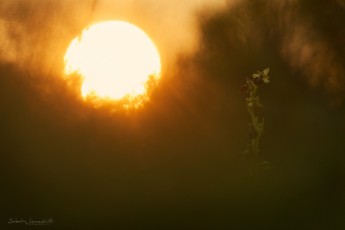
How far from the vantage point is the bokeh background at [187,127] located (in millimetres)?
10375

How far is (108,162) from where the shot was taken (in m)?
13.3

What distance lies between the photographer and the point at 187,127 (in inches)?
591

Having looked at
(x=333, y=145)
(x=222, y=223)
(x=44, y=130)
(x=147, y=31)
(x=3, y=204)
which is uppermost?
(x=147, y=31)

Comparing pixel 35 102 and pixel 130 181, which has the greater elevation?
pixel 35 102

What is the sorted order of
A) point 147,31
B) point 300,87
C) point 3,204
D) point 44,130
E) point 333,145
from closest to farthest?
point 3,204 → point 333,145 → point 300,87 → point 44,130 → point 147,31

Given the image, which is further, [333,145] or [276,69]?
[276,69]

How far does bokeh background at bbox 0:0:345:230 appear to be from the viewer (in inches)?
408

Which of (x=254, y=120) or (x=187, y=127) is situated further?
Answer: (x=187, y=127)

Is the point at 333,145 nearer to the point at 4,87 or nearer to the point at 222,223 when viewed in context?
the point at 222,223

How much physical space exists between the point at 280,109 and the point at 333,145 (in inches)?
100

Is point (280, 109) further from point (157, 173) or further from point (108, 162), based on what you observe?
point (108, 162)

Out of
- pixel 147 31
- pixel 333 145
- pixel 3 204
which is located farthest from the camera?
pixel 147 31

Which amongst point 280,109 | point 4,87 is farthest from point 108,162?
point 280,109

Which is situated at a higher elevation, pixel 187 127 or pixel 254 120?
pixel 187 127
